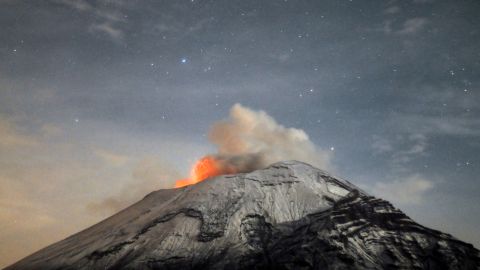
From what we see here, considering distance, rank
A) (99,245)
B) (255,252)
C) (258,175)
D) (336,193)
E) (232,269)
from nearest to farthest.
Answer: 1. (232,269)
2. (255,252)
3. (99,245)
4. (336,193)
5. (258,175)

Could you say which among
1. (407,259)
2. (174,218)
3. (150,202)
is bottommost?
(407,259)

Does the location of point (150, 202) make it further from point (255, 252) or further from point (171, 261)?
point (255, 252)

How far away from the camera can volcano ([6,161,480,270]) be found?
84188mm

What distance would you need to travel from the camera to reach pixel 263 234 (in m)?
94.5

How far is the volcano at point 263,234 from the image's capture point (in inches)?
3314

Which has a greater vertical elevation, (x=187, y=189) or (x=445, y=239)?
(x=187, y=189)

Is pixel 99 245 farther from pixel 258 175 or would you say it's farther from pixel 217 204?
pixel 258 175

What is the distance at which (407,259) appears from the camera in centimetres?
8306

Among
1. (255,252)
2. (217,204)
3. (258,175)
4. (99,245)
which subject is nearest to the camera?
(255,252)

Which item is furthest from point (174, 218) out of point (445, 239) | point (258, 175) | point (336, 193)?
point (445, 239)

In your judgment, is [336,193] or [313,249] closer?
[313,249]

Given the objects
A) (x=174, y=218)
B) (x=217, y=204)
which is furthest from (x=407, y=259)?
(x=174, y=218)

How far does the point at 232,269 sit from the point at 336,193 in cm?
4205

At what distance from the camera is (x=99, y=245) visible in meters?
95.4
